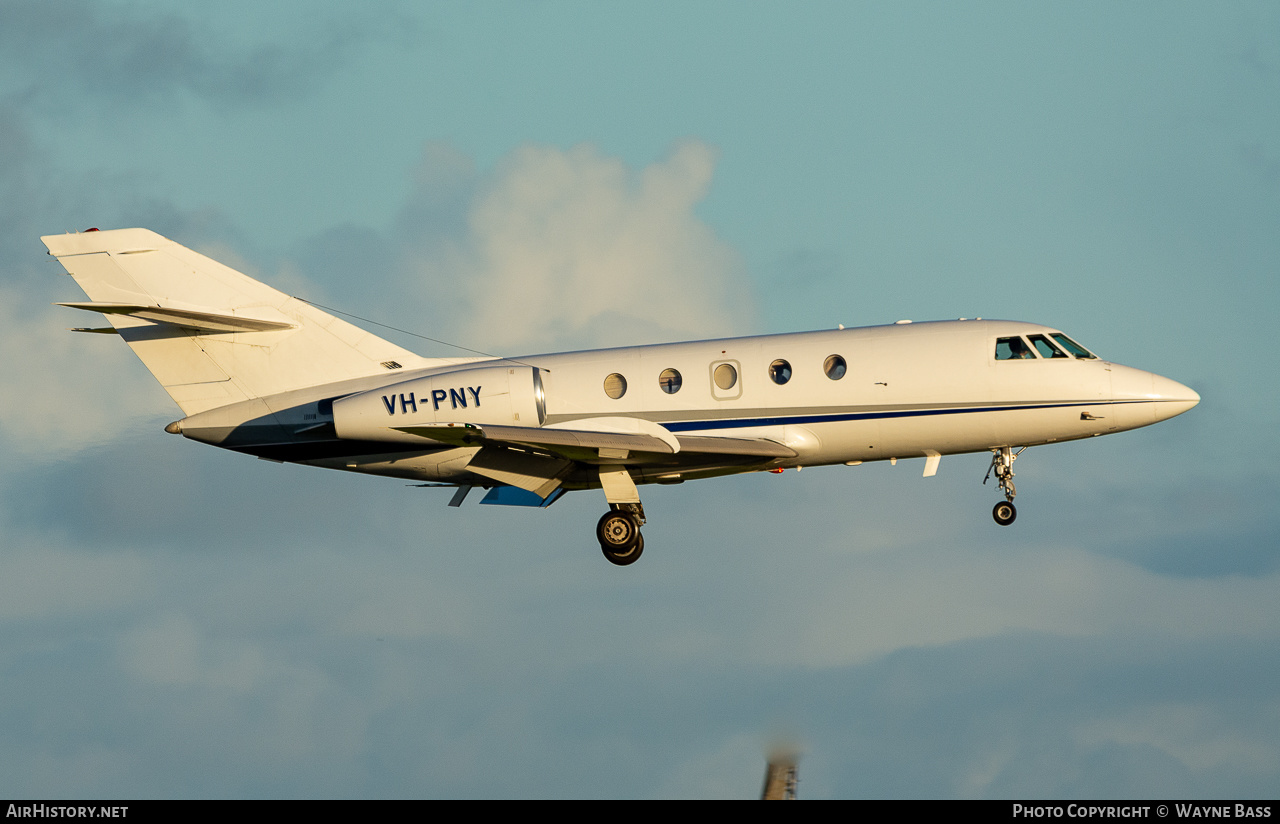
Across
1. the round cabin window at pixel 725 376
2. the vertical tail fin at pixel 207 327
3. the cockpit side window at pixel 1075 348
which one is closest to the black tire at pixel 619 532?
the round cabin window at pixel 725 376

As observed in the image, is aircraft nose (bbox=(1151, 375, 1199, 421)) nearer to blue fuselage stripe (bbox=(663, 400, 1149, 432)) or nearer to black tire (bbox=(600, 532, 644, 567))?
blue fuselage stripe (bbox=(663, 400, 1149, 432))

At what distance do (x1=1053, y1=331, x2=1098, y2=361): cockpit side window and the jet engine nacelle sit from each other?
941 centimetres

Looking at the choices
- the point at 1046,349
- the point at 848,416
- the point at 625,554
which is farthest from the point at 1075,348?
the point at 625,554

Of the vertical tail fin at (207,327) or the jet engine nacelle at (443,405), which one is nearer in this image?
the jet engine nacelle at (443,405)

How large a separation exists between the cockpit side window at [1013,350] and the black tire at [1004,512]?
2.77 m

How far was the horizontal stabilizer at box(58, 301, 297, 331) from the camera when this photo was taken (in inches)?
1007

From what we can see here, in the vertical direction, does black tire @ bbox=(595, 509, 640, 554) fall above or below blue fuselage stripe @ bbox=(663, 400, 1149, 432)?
below

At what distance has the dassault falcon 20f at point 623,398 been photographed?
25.3 metres

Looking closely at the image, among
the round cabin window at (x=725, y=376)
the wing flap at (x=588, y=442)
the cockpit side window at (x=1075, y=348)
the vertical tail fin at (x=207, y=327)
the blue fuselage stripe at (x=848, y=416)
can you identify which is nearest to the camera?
the wing flap at (x=588, y=442)

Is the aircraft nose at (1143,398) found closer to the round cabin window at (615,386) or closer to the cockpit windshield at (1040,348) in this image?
the cockpit windshield at (1040,348)

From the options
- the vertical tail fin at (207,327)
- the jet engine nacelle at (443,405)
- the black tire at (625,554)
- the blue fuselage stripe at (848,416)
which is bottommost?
the black tire at (625,554)

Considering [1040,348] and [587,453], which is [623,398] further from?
[1040,348]

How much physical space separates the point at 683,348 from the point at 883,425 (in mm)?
3837

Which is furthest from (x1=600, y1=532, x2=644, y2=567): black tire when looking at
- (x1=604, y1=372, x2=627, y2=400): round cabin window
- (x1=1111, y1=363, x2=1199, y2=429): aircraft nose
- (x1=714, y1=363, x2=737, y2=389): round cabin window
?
(x1=1111, y1=363, x2=1199, y2=429): aircraft nose
